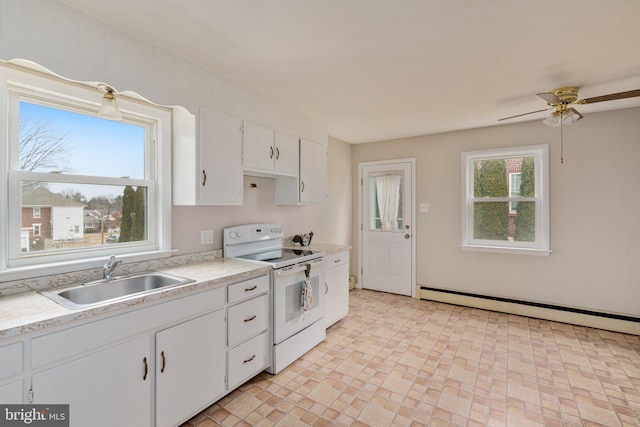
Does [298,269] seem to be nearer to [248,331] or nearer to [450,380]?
[248,331]

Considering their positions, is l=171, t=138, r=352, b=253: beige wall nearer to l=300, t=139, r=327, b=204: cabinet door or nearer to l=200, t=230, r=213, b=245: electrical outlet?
l=200, t=230, r=213, b=245: electrical outlet

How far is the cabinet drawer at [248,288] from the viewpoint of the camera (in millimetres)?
2061

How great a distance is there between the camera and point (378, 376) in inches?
93.1

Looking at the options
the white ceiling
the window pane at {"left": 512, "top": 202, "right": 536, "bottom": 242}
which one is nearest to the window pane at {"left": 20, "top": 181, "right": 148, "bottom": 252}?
the white ceiling

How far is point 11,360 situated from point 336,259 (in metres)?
2.50

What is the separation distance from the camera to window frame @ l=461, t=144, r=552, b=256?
3.50 metres

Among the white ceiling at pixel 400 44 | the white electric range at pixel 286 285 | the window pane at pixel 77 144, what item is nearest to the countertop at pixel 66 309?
the white electric range at pixel 286 285

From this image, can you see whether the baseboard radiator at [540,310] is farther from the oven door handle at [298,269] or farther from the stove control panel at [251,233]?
the stove control panel at [251,233]

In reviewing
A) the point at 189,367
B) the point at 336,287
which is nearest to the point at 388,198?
the point at 336,287

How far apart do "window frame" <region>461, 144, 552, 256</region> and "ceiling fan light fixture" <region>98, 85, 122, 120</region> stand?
3.89 meters

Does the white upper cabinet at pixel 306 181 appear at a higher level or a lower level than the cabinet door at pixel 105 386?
higher

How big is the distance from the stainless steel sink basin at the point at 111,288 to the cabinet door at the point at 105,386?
0.95 feet

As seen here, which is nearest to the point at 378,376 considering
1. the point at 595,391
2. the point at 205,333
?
the point at 205,333

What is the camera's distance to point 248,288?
217 centimetres
